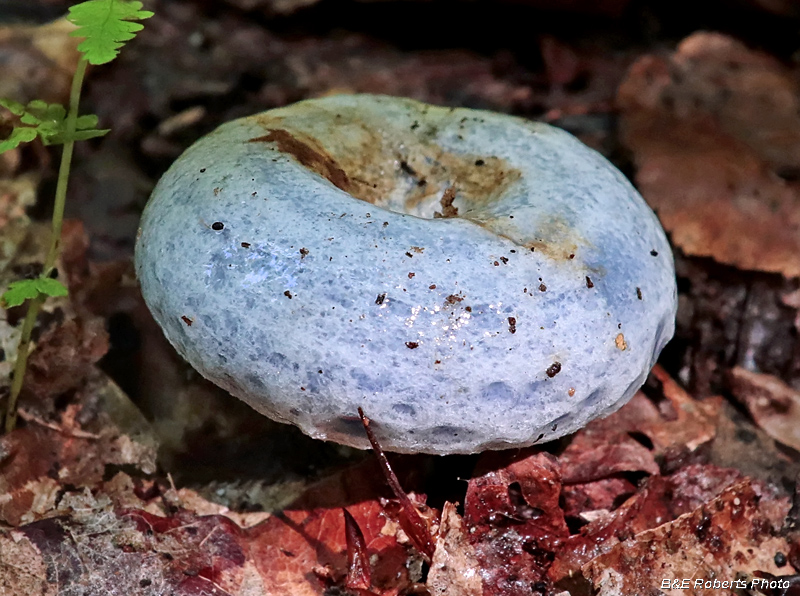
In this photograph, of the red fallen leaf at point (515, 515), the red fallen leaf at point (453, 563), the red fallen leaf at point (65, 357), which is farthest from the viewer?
the red fallen leaf at point (65, 357)

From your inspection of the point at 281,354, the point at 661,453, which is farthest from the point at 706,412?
the point at 281,354

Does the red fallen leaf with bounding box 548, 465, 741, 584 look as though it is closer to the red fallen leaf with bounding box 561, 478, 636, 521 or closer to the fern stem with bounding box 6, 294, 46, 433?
the red fallen leaf with bounding box 561, 478, 636, 521

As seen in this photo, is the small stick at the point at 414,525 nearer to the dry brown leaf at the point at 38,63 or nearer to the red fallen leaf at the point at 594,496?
the red fallen leaf at the point at 594,496

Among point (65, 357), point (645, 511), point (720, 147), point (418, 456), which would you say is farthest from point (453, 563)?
point (720, 147)

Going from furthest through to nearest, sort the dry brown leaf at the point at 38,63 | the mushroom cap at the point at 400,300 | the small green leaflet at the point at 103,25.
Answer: the dry brown leaf at the point at 38,63
the small green leaflet at the point at 103,25
the mushroom cap at the point at 400,300

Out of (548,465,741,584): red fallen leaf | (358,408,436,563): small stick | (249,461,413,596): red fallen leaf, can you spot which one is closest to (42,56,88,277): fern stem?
(249,461,413,596): red fallen leaf

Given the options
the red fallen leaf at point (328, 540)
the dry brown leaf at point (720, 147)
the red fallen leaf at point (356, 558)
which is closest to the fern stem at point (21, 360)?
the red fallen leaf at point (328, 540)

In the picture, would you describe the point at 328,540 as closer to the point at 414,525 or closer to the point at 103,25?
the point at 414,525
